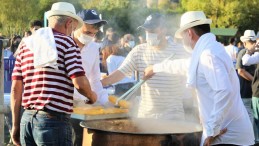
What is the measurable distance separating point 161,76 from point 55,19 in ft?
4.79

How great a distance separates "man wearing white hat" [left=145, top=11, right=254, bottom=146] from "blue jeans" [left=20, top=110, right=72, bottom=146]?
3.19ft

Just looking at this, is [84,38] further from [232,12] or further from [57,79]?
[232,12]

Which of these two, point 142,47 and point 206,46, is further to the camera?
point 142,47

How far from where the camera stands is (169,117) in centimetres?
459

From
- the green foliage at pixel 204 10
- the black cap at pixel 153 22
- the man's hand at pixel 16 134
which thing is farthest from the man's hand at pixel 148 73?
the green foliage at pixel 204 10

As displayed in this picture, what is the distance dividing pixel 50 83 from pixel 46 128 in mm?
322

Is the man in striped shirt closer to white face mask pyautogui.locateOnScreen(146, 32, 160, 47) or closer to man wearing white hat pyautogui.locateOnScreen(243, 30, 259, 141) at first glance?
white face mask pyautogui.locateOnScreen(146, 32, 160, 47)

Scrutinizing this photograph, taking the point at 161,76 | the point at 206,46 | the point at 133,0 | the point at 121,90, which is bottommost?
the point at 121,90

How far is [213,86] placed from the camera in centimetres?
329

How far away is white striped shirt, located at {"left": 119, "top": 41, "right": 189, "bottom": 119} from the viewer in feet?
15.1

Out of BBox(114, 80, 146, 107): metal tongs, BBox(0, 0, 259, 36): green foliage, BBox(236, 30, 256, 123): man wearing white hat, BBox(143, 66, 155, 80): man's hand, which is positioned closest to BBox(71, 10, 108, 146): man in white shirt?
BBox(114, 80, 146, 107): metal tongs

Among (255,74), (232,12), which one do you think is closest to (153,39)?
(255,74)

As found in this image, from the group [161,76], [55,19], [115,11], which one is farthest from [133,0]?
[55,19]

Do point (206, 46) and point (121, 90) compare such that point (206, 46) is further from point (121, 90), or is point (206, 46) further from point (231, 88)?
point (121, 90)
